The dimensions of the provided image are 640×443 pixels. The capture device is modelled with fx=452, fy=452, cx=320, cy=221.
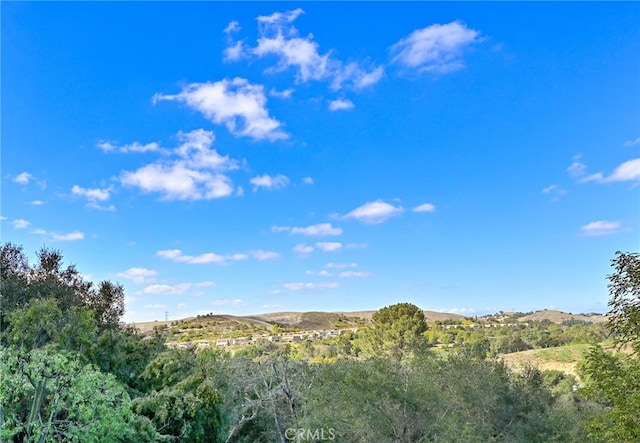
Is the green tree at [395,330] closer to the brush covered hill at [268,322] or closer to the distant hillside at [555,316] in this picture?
the brush covered hill at [268,322]

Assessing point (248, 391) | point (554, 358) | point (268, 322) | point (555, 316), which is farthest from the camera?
point (555, 316)

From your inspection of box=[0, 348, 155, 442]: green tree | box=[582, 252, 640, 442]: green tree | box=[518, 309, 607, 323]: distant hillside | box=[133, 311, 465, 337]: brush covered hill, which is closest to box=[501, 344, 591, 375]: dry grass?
box=[582, 252, 640, 442]: green tree

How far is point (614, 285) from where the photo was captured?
12.2m

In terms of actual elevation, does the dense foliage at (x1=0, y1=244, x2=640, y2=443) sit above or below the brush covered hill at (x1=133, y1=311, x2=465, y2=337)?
above

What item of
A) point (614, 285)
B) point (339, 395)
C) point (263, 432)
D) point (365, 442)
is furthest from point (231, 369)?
point (614, 285)

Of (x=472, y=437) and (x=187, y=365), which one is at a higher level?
(x=187, y=365)

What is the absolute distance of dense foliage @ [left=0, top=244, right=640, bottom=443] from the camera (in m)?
7.40

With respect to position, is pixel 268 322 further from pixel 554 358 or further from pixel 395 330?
pixel 554 358

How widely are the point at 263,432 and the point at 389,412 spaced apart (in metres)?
6.18

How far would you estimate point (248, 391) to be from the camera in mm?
17766

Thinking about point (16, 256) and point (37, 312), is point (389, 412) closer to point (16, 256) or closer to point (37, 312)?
point (37, 312)

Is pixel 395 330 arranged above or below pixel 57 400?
below

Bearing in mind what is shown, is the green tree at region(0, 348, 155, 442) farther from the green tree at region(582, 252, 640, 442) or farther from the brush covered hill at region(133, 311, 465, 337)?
the brush covered hill at region(133, 311, 465, 337)

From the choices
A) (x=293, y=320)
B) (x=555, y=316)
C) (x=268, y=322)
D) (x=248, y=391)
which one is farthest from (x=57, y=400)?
(x=555, y=316)
